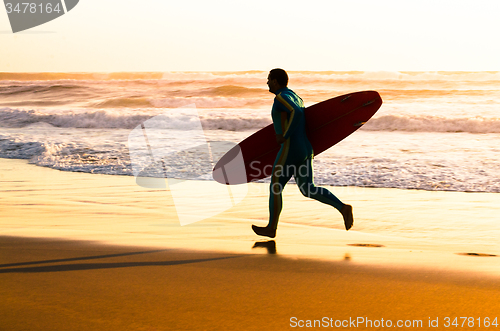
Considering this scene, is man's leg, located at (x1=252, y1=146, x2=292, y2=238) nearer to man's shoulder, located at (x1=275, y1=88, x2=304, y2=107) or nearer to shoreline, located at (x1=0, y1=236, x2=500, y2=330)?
man's shoulder, located at (x1=275, y1=88, x2=304, y2=107)

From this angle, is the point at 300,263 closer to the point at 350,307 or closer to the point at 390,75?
the point at 350,307

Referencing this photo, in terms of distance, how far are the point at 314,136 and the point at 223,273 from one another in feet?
7.32

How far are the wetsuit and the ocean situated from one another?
4.24 meters

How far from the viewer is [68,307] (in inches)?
105

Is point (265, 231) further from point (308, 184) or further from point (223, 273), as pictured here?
point (223, 273)

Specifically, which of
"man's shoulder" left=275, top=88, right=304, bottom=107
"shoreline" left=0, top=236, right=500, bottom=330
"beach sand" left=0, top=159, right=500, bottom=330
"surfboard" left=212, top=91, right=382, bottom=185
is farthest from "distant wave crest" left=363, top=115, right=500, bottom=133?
"shoreline" left=0, top=236, right=500, bottom=330

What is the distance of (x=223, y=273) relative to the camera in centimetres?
339

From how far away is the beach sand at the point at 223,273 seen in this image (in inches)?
102

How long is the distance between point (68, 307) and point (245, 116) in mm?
21193

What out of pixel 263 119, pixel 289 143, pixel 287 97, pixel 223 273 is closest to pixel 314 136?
pixel 289 143

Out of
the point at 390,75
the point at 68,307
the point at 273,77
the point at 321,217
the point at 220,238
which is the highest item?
the point at 273,77

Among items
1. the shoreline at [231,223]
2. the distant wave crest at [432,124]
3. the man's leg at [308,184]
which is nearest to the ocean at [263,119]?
the distant wave crest at [432,124]

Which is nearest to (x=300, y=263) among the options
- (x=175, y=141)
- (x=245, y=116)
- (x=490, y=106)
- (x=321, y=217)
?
(x=321, y=217)

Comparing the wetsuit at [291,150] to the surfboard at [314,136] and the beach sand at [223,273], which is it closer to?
the beach sand at [223,273]
